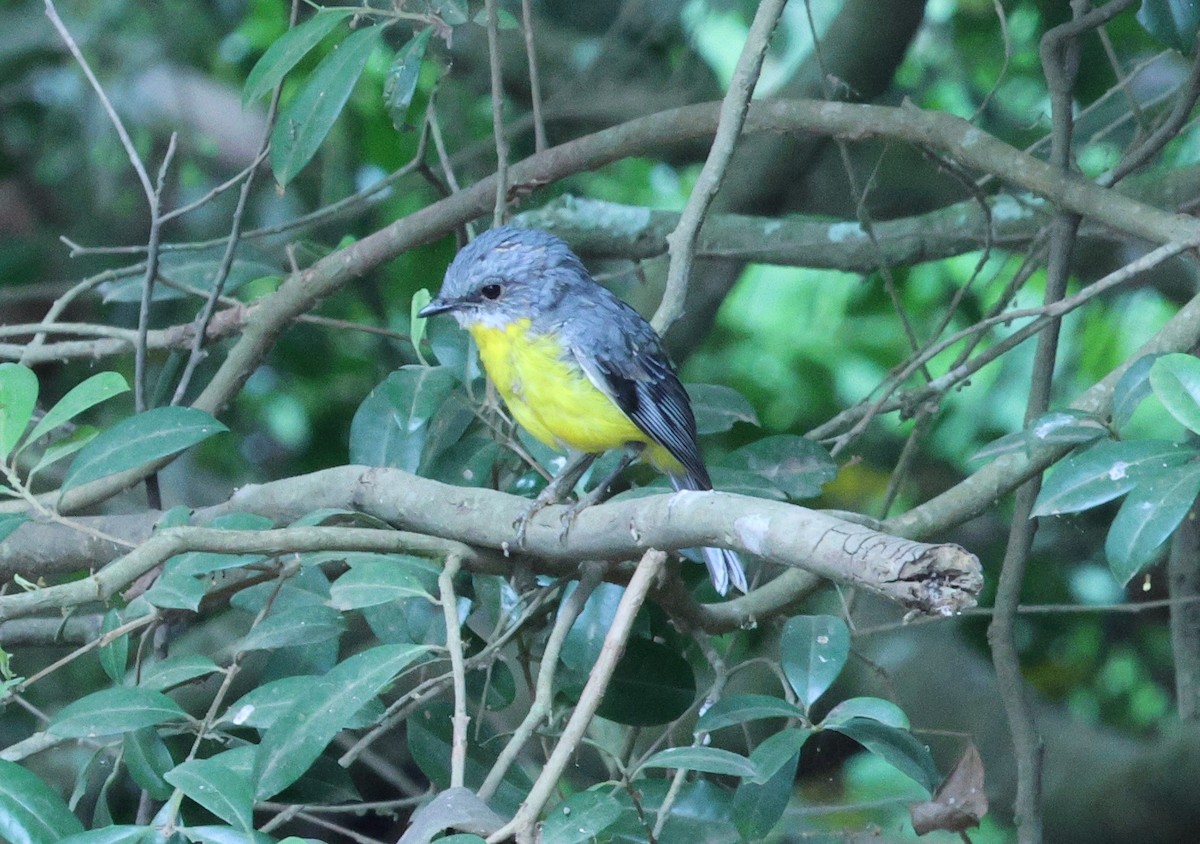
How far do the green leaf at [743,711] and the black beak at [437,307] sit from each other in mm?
1342

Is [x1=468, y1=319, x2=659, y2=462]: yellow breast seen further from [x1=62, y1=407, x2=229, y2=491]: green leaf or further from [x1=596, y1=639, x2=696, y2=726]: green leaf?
[x1=62, y1=407, x2=229, y2=491]: green leaf

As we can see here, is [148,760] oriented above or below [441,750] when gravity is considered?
above

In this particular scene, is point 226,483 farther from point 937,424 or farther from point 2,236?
point 937,424

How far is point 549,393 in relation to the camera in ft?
10.4

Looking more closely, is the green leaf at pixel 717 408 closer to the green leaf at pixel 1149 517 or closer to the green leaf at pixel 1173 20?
the green leaf at pixel 1173 20

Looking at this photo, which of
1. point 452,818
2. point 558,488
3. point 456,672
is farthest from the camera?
point 558,488

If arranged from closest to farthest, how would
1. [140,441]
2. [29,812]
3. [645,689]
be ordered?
[29,812], [140,441], [645,689]

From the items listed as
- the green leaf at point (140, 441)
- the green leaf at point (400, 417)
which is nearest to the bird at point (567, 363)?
the green leaf at point (400, 417)

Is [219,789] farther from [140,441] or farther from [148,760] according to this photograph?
[140,441]

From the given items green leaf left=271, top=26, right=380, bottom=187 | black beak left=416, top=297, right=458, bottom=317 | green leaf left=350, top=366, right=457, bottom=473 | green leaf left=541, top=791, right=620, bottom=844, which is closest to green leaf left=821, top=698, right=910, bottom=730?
green leaf left=541, top=791, right=620, bottom=844

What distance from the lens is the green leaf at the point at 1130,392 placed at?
212cm

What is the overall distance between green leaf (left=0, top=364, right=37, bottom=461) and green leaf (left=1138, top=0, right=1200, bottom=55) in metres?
2.43

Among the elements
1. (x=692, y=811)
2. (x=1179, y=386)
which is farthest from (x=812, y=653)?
(x=1179, y=386)

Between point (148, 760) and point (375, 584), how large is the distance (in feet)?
1.50
